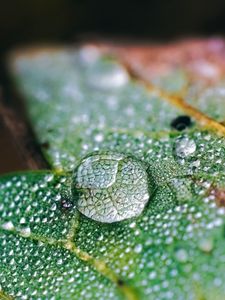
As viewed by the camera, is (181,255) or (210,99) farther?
(210,99)

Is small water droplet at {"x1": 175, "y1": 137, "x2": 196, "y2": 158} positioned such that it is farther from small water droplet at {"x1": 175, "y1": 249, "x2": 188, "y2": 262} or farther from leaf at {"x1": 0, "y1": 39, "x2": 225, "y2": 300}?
small water droplet at {"x1": 175, "y1": 249, "x2": 188, "y2": 262}

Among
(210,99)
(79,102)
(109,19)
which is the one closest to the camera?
(210,99)

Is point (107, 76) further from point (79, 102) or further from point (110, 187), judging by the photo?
point (110, 187)

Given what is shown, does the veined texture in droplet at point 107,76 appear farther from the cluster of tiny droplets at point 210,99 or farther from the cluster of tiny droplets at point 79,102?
the cluster of tiny droplets at point 210,99

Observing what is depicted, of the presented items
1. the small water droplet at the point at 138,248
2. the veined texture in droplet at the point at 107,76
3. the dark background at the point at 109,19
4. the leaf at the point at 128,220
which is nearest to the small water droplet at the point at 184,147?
the leaf at the point at 128,220

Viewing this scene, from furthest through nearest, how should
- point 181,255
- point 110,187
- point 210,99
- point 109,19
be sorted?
1. point 109,19
2. point 210,99
3. point 110,187
4. point 181,255

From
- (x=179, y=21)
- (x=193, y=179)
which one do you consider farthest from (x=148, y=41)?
(x=193, y=179)

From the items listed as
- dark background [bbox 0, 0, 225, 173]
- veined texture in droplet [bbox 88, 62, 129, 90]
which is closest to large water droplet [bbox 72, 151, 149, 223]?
veined texture in droplet [bbox 88, 62, 129, 90]

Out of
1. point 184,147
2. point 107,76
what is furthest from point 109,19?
point 184,147
